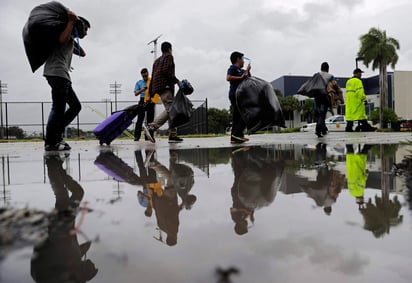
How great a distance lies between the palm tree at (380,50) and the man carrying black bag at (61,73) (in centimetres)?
4211

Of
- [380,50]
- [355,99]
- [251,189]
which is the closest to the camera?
[251,189]

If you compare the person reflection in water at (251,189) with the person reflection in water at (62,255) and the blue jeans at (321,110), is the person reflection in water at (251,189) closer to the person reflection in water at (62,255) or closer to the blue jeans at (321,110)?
the person reflection in water at (62,255)

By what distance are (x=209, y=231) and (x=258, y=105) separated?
496 cm

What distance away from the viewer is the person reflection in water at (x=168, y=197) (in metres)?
1.50

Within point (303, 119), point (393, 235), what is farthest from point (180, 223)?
point (303, 119)

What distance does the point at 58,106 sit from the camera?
5391 mm

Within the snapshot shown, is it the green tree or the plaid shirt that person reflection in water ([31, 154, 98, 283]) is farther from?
the green tree

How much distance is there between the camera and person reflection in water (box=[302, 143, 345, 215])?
186 centimetres

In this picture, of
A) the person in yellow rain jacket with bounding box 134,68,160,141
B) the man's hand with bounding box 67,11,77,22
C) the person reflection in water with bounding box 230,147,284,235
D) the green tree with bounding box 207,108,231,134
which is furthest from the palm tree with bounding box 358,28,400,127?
the person reflection in water with bounding box 230,147,284,235

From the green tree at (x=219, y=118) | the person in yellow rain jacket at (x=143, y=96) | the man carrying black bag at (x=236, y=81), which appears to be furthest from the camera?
the green tree at (x=219, y=118)

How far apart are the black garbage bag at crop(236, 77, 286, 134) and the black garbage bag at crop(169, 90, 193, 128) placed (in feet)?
4.40

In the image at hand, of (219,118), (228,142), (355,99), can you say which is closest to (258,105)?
(228,142)

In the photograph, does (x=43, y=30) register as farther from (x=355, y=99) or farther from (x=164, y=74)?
(x=355, y=99)

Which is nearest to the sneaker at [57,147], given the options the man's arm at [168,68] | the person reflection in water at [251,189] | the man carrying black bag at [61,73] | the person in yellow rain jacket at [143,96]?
the man carrying black bag at [61,73]
